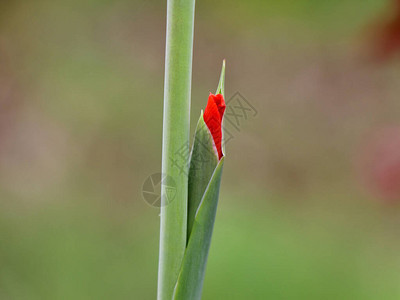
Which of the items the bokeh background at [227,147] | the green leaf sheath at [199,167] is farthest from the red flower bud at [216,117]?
the bokeh background at [227,147]

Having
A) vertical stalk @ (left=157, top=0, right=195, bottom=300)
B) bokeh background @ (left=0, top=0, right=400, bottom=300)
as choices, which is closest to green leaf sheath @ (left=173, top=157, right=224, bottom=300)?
vertical stalk @ (left=157, top=0, right=195, bottom=300)

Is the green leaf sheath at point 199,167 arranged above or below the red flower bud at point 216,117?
below

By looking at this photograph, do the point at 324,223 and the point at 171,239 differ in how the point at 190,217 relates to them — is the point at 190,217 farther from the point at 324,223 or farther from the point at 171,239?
the point at 324,223

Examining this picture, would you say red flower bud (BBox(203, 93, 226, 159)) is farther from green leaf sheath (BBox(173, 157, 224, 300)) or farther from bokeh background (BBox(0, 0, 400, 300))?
bokeh background (BBox(0, 0, 400, 300))

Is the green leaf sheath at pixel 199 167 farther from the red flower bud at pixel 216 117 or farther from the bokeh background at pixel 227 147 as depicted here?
the bokeh background at pixel 227 147

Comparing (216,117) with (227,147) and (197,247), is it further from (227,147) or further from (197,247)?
(227,147)

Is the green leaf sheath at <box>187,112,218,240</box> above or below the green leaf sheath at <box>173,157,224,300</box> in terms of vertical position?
above

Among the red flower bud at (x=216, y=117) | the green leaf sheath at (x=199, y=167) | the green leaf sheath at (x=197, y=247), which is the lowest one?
the green leaf sheath at (x=197, y=247)

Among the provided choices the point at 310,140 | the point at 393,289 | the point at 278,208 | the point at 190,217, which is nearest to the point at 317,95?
the point at 310,140
